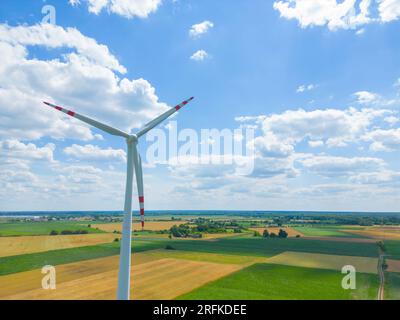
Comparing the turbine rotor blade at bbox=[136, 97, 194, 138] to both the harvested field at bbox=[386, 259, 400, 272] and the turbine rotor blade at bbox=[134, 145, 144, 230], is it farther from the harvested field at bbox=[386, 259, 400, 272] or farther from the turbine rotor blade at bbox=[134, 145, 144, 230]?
the harvested field at bbox=[386, 259, 400, 272]

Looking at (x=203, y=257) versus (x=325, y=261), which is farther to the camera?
(x=203, y=257)

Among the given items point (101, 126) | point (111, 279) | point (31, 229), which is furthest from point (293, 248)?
point (31, 229)

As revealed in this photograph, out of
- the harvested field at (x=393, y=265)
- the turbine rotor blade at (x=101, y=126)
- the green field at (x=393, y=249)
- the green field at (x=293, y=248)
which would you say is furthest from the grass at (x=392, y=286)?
the turbine rotor blade at (x=101, y=126)

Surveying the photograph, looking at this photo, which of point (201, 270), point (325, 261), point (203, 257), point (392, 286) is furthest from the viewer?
point (203, 257)

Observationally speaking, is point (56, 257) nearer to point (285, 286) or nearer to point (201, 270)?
point (201, 270)
